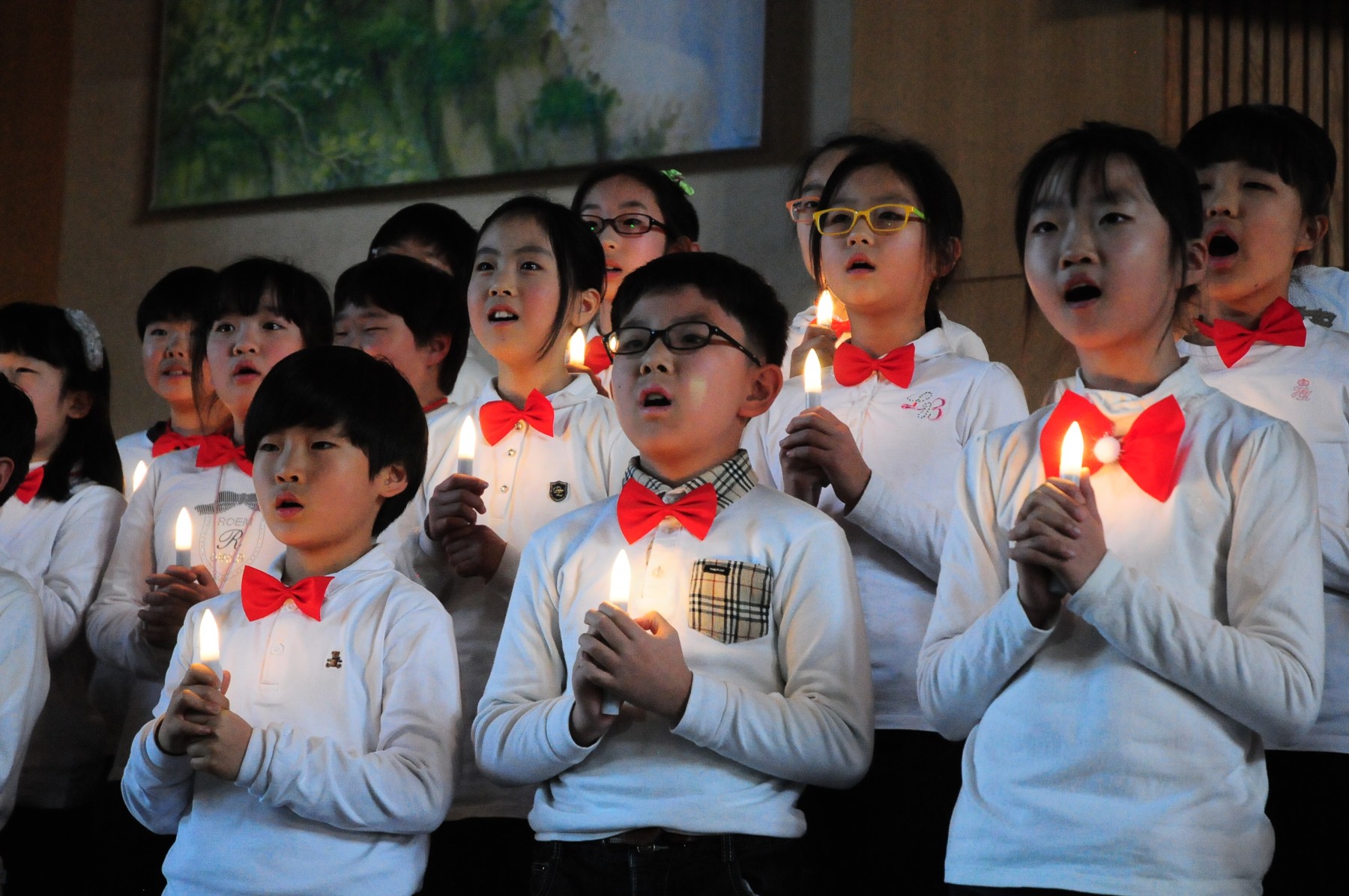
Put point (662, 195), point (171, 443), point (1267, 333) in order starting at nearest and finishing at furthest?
1. point (1267, 333)
2. point (171, 443)
3. point (662, 195)

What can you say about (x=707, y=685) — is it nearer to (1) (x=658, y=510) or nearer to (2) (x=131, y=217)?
(1) (x=658, y=510)

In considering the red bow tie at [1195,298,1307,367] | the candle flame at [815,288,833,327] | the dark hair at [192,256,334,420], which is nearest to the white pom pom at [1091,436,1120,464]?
the red bow tie at [1195,298,1307,367]

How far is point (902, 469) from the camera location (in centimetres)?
260

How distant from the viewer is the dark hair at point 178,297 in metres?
3.72

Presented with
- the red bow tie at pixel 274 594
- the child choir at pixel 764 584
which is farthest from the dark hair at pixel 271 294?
the red bow tie at pixel 274 594

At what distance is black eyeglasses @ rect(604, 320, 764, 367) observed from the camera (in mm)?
2289

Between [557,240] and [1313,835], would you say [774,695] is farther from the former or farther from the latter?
[557,240]

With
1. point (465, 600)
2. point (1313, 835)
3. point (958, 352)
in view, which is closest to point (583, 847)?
point (465, 600)

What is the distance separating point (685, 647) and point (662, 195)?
1727 millimetres

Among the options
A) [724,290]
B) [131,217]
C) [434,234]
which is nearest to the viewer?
[724,290]

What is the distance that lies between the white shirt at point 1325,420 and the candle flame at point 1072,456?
2.03 feet

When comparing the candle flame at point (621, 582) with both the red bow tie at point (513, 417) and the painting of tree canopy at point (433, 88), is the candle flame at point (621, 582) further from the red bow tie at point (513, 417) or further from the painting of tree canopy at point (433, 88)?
the painting of tree canopy at point (433, 88)

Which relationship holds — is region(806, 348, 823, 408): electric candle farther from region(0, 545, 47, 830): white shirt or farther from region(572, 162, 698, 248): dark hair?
region(0, 545, 47, 830): white shirt

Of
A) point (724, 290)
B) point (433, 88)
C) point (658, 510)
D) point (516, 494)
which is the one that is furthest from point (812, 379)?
point (433, 88)
